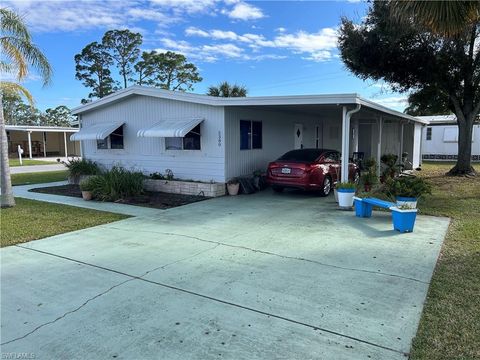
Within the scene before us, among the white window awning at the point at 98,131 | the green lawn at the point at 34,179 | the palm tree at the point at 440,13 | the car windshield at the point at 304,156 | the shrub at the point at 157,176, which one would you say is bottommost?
the green lawn at the point at 34,179

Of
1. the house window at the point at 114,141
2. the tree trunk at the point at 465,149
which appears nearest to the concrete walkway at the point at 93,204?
the house window at the point at 114,141

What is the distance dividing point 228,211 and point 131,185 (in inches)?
144

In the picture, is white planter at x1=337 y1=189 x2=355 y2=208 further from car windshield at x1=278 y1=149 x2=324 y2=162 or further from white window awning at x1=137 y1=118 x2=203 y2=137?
white window awning at x1=137 y1=118 x2=203 y2=137

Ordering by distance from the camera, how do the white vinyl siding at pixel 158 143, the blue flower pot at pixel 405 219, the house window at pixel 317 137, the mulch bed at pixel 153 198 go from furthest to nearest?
1. the house window at pixel 317 137
2. the white vinyl siding at pixel 158 143
3. the mulch bed at pixel 153 198
4. the blue flower pot at pixel 405 219

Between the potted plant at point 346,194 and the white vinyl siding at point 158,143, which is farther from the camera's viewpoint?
the white vinyl siding at point 158,143

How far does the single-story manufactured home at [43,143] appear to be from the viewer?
34.2 metres

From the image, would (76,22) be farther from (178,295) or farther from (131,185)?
(178,295)

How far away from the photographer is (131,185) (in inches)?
426

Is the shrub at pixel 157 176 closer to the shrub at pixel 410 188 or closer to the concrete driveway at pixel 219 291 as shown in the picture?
the concrete driveway at pixel 219 291

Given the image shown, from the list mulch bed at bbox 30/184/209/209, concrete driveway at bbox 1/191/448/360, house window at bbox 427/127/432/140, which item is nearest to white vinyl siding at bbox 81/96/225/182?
mulch bed at bbox 30/184/209/209

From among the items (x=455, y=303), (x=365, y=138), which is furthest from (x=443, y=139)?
(x=455, y=303)

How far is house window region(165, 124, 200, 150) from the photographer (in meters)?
11.7

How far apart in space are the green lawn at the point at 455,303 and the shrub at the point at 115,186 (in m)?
8.18

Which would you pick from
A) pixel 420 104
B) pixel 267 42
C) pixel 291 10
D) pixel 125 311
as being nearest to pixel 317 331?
pixel 125 311
